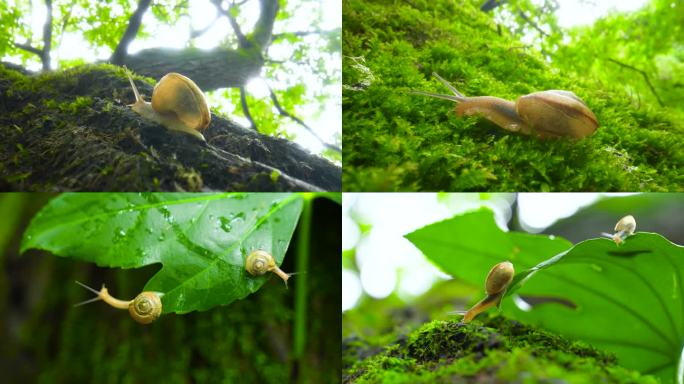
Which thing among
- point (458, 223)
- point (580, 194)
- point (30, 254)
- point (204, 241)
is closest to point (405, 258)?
point (458, 223)

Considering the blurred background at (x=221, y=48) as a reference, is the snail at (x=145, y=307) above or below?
below

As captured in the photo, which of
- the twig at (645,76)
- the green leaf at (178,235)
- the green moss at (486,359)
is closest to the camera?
the green moss at (486,359)

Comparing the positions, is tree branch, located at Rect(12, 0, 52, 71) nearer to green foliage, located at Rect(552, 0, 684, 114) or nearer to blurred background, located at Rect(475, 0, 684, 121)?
blurred background, located at Rect(475, 0, 684, 121)

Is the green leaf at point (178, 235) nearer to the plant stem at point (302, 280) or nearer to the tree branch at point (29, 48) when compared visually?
the plant stem at point (302, 280)

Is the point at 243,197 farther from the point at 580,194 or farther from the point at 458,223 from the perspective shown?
→ the point at 580,194

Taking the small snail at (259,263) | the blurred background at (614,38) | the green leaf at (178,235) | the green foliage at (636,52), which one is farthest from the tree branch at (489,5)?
the small snail at (259,263)

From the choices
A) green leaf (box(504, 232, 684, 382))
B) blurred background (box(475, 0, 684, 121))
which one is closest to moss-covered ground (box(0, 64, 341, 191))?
green leaf (box(504, 232, 684, 382))

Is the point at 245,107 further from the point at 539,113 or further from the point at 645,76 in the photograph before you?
the point at 645,76
